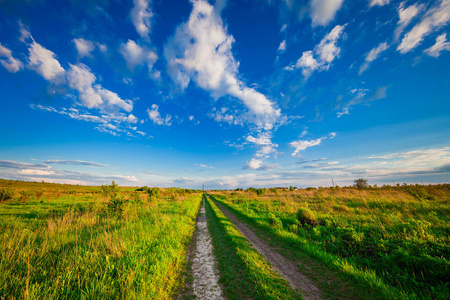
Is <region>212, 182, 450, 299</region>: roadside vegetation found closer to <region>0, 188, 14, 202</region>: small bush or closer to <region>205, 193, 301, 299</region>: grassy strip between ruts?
<region>205, 193, 301, 299</region>: grassy strip between ruts

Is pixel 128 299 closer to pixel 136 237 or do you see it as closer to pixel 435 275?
pixel 136 237

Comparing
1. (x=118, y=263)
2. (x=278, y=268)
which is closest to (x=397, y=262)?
(x=278, y=268)

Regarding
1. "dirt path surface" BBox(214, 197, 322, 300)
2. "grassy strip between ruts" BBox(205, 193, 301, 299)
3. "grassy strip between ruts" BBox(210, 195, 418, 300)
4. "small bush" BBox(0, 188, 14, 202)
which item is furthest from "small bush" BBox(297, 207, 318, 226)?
"small bush" BBox(0, 188, 14, 202)

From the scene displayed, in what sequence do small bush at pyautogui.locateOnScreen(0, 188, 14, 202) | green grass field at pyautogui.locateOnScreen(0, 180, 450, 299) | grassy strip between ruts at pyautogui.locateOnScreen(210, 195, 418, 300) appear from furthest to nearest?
small bush at pyautogui.locateOnScreen(0, 188, 14, 202) → grassy strip between ruts at pyautogui.locateOnScreen(210, 195, 418, 300) → green grass field at pyautogui.locateOnScreen(0, 180, 450, 299)

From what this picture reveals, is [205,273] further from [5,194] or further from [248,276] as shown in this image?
[5,194]

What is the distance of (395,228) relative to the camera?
748 cm

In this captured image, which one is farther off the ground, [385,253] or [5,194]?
[5,194]

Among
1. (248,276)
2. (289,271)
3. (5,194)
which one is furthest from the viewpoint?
(5,194)

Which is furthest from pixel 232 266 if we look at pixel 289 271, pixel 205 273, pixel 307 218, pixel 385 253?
pixel 307 218

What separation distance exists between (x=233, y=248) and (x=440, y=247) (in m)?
7.35

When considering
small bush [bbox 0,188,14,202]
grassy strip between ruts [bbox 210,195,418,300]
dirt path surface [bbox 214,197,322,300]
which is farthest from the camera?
small bush [bbox 0,188,14,202]

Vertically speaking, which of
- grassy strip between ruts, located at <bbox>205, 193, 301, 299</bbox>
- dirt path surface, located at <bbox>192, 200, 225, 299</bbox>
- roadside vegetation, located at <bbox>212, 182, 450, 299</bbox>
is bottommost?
dirt path surface, located at <bbox>192, 200, 225, 299</bbox>

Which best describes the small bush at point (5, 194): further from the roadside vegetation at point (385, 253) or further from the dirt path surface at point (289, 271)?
the roadside vegetation at point (385, 253)

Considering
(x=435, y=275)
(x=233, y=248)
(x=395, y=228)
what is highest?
(x=395, y=228)
